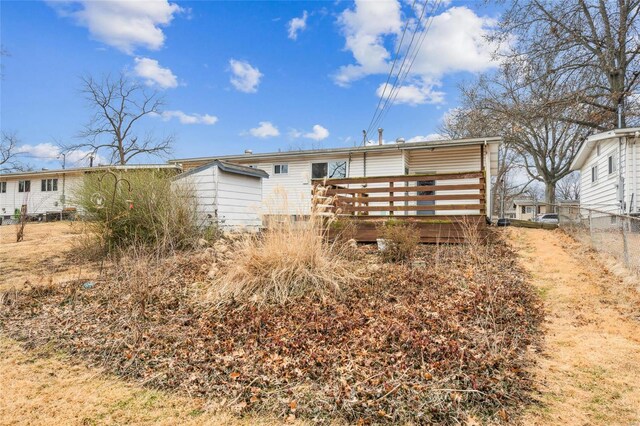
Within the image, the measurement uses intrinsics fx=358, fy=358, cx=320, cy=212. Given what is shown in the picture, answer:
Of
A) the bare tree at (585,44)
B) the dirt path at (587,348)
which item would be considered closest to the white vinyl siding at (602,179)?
the bare tree at (585,44)

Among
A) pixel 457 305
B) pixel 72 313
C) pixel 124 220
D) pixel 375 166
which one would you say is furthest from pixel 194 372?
pixel 375 166

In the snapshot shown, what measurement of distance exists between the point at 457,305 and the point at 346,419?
7.30 ft

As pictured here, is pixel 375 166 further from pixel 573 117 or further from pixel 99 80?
pixel 99 80

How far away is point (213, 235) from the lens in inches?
305

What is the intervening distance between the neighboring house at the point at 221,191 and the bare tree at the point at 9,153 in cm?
2708

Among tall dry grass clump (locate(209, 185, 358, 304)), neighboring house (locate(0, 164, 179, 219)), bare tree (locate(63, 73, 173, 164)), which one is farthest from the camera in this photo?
bare tree (locate(63, 73, 173, 164))

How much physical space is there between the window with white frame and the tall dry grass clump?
30.7ft

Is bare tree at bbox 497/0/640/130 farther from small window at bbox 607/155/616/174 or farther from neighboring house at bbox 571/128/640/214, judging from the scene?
small window at bbox 607/155/616/174

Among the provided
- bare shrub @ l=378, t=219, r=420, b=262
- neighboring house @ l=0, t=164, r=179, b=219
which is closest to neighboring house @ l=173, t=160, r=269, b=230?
bare shrub @ l=378, t=219, r=420, b=262

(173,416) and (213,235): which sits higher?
(213,235)

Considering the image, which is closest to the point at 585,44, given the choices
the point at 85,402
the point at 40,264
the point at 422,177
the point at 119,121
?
the point at 422,177

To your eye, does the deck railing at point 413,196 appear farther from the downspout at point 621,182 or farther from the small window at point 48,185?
the small window at point 48,185

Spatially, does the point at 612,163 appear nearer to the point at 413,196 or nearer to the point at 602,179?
the point at 602,179

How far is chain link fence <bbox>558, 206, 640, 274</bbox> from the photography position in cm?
519
